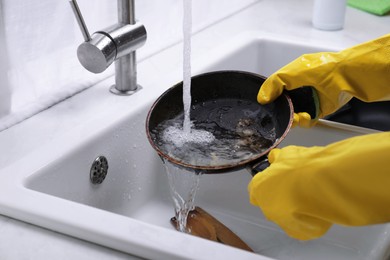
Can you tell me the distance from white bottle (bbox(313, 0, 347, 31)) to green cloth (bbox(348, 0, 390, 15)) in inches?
6.5

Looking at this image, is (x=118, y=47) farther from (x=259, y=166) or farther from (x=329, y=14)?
(x=329, y=14)

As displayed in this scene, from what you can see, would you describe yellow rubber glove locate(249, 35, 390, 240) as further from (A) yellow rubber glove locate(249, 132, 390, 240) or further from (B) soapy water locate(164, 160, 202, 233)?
(B) soapy water locate(164, 160, 202, 233)

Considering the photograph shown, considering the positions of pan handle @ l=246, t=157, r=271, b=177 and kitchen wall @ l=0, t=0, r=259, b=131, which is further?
kitchen wall @ l=0, t=0, r=259, b=131

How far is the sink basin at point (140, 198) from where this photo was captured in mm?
941

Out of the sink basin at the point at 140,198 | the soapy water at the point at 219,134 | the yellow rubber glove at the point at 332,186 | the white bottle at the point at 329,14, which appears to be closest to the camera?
the yellow rubber glove at the point at 332,186

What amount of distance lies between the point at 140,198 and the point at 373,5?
100cm

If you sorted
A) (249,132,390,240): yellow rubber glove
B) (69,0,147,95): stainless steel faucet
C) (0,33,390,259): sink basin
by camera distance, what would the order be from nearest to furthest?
(249,132,390,240): yellow rubber glove < (0,33,390,259): sink basin < (69,0,147,95): stainless steel faucet

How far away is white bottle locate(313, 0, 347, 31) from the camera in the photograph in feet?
5.92

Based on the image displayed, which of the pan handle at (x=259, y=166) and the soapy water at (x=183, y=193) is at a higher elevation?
the pan handle at (x=259, y=166)

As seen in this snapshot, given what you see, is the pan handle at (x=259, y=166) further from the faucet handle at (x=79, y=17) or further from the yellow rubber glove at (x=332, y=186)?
the faucet handle at (x=79, y=17)

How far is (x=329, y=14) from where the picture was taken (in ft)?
5.94

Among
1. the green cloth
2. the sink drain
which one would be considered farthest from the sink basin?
the green cloth

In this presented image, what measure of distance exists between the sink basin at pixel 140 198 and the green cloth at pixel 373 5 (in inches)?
14.9

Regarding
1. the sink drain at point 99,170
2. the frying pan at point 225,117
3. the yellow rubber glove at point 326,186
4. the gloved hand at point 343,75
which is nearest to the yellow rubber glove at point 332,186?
the yellow rubber glove at point 326,186
